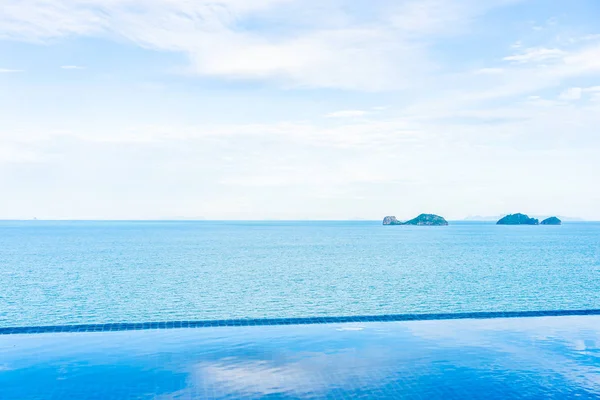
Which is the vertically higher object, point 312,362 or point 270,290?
point 312,362

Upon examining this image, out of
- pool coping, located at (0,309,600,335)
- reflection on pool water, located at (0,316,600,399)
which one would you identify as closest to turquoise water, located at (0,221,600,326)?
pool coping, located at (0,309,600,335)

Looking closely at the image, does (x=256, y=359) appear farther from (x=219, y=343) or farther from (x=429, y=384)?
(x=429, y=384)

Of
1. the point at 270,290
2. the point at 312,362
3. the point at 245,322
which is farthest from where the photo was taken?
the point at 270,290

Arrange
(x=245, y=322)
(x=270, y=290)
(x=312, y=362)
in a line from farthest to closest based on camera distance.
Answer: (x=270, y=290), (x=245, y=322), (x=312, y=362)

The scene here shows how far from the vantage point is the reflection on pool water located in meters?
12.6

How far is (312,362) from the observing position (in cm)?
1480

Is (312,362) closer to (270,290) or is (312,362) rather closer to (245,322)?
(245,322)

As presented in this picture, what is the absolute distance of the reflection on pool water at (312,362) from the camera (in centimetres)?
1255

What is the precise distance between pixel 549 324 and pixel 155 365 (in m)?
13.6

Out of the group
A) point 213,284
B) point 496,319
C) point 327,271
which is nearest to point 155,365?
point 496,319

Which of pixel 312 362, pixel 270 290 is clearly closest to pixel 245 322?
pixel 312 362

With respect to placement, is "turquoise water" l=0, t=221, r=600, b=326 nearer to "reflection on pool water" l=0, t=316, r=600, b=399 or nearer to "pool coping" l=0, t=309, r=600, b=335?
"pool coping" l=0, t=309, r=600, b=335

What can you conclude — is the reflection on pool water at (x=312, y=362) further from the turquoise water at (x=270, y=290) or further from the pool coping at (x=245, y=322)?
the turquoise water at (x=270, y=290)

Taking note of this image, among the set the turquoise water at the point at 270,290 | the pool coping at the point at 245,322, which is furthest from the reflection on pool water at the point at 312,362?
the turquoise water at the point at 270,290
